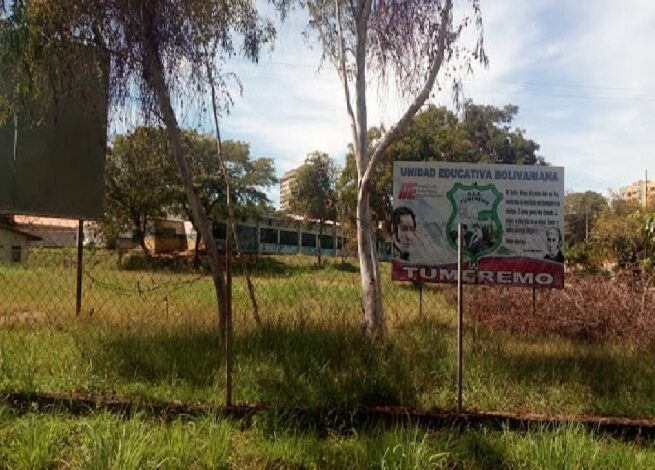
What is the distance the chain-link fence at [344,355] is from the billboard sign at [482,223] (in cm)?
79

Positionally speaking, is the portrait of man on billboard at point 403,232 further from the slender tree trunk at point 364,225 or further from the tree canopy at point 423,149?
the tree canopy at point 423,149

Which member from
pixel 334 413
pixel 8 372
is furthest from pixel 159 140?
pixel 334 413

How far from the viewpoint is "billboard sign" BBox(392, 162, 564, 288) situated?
634 cm

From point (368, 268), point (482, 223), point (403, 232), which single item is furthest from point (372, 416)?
point (482, 223)

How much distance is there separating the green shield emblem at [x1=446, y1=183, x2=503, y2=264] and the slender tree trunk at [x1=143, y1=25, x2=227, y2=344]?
270cm

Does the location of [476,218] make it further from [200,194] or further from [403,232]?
[200,194]

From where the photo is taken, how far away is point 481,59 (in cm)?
661

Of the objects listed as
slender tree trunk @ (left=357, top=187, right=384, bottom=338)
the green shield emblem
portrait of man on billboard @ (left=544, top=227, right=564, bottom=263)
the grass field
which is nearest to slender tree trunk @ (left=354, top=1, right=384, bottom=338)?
slender tree trunk @ (left=357, top=187, right=384, bottom=338)

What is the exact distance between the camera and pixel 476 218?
252 inches

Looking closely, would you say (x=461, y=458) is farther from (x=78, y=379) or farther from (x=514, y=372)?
(x=78, y=379)

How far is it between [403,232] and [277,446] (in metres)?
3.33

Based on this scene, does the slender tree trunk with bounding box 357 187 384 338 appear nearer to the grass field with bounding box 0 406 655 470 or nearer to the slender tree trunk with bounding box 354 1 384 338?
the slender tree trunk with bounding box 354 1 384 338

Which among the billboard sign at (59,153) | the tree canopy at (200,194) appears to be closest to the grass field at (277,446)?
the billboard sign at (59,153)

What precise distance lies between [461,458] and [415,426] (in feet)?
1.50
